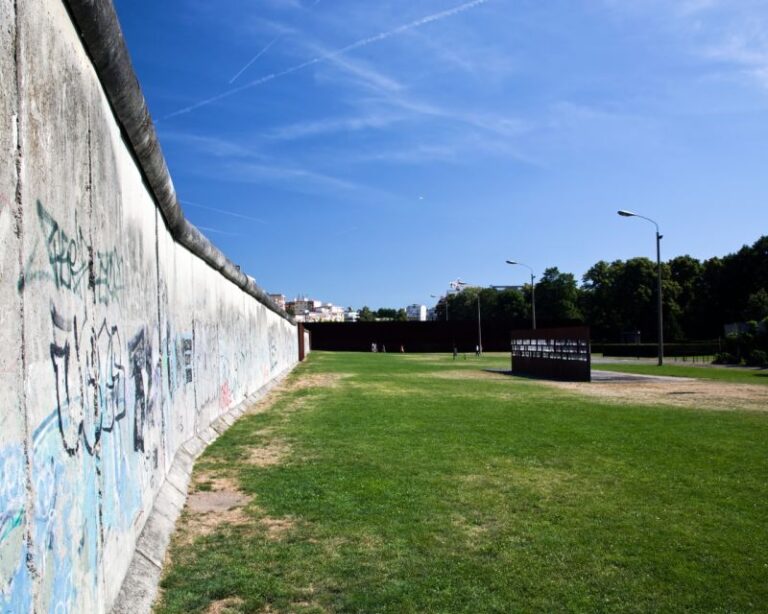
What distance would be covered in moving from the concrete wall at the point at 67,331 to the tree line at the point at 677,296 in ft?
214

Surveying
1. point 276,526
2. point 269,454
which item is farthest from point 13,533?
point 269,454

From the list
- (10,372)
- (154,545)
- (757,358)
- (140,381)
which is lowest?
(757,358)

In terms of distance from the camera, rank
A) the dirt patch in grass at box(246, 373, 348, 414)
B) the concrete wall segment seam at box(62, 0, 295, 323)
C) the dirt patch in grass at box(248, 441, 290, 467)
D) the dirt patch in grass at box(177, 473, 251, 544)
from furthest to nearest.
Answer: the dirt patch in grass at box(246, 373, 348, 414) < the dirt patch in grass at box(248, 441, 290, 467) < the dirt patch in grass at box(177, 473, 251, 544) < the concrete wall segment seam at box(62, 0, 295, 323)

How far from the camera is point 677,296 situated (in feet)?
254

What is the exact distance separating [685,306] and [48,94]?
83129 millimetres

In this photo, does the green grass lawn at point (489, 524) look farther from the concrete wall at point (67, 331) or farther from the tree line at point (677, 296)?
the tree line at point (677, 296)

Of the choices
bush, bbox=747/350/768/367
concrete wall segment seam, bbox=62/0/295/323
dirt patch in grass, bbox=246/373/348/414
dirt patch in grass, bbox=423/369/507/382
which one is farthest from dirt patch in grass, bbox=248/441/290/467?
bush, bbox=747/350/768/367

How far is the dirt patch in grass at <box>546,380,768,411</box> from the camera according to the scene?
16.9 meters

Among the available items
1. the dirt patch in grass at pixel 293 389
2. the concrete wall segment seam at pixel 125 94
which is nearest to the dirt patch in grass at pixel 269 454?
the concrete wall segment seam at pixel 125 94

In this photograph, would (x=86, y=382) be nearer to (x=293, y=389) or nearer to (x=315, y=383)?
(x=293, y=389)

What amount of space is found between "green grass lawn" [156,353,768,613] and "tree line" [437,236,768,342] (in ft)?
193

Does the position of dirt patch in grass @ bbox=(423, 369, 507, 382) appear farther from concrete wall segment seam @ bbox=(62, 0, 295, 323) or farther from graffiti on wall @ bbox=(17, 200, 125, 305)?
graffiti on wall @ bbox=(17, 200, 125, 305)

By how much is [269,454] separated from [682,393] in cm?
1493

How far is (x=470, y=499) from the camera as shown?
7211 mm
